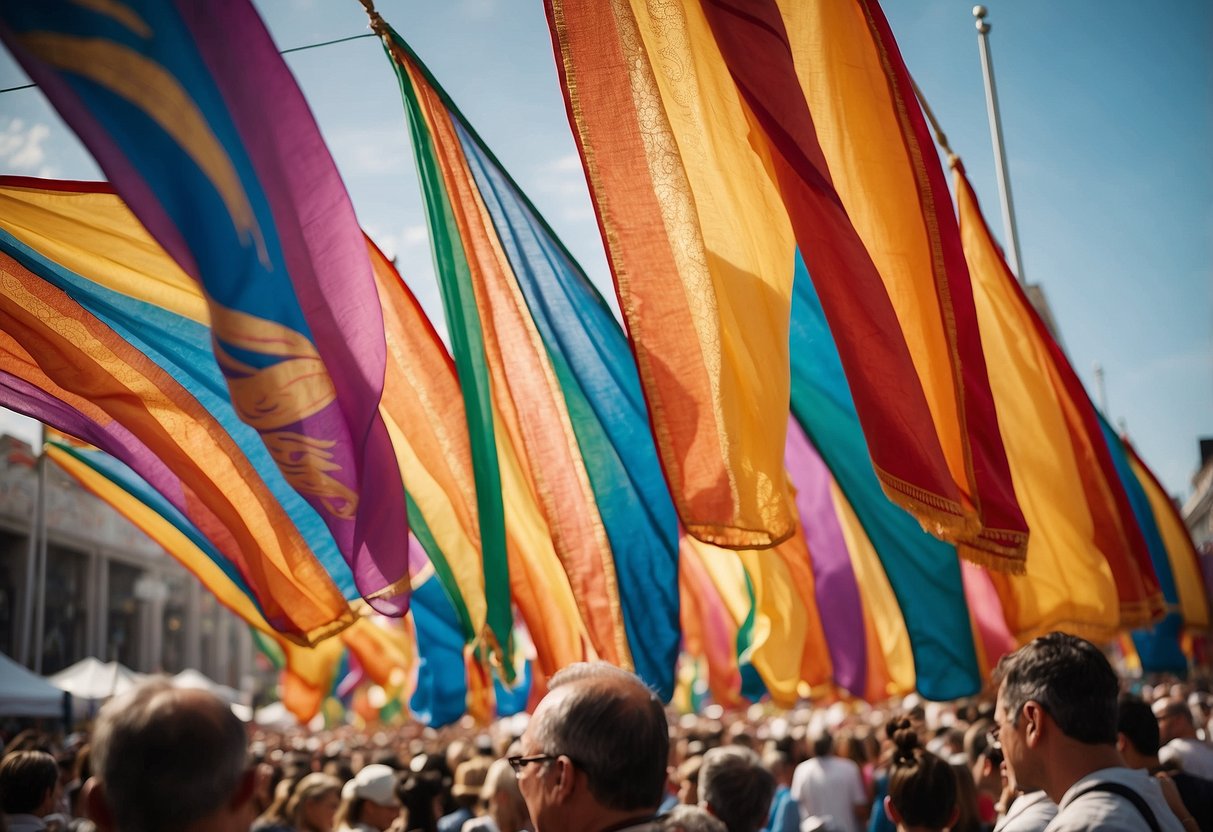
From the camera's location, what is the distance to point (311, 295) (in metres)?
4.78

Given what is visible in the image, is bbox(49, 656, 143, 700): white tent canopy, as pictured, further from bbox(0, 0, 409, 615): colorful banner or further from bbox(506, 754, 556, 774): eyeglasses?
bbox(506, 754, 556, 774): eyeglasses

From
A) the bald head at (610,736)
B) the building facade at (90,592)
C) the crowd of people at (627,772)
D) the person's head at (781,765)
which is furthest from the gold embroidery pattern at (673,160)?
the building facade at (90,592)

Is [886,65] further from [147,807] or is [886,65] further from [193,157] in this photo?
[147,807]

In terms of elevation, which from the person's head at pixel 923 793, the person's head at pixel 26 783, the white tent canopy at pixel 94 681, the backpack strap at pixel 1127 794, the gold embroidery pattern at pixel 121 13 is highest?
the gold embroidery pattern at pixel 121 13

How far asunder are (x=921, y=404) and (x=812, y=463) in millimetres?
3874

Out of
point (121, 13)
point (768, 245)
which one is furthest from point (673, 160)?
point (121, 13)

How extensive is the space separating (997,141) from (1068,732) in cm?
1160

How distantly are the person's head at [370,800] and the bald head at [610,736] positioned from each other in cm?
349

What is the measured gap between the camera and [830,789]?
25.9 ft

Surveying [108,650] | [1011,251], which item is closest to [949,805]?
[1011,251]

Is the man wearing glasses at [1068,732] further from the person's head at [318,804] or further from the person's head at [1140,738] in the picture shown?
the person's head at [318,804]

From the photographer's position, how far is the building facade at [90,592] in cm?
3566

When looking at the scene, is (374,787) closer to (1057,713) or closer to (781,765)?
(1057,713)

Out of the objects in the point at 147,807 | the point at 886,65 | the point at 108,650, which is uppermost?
the point at 886,65
